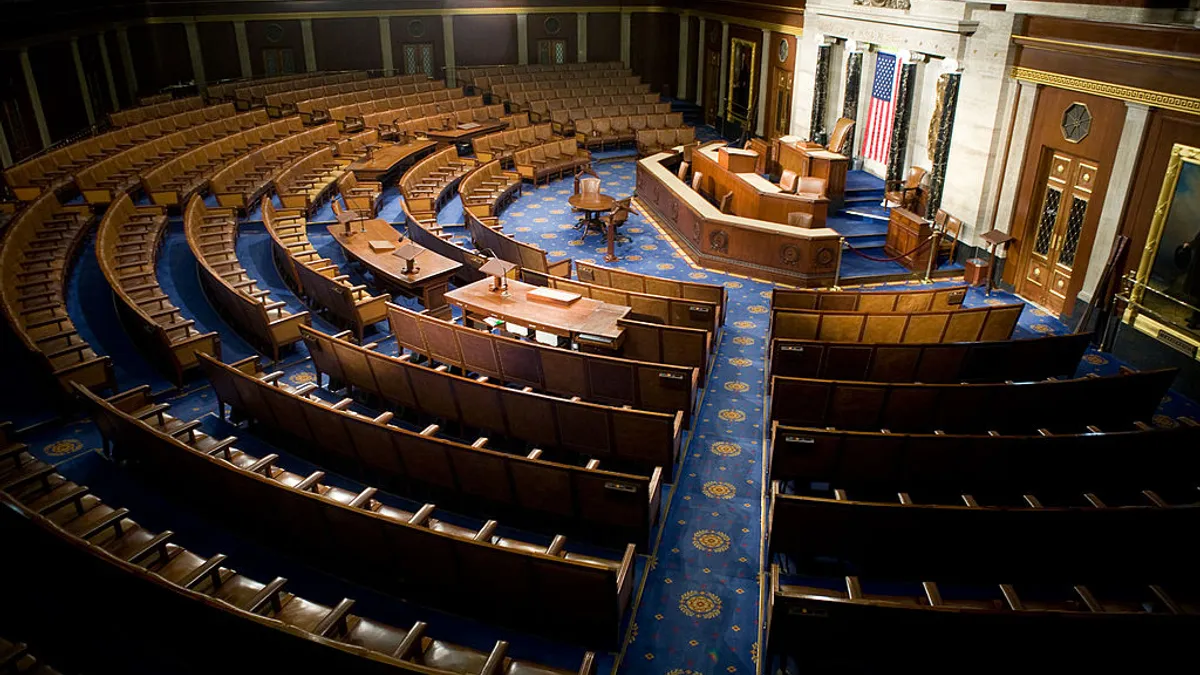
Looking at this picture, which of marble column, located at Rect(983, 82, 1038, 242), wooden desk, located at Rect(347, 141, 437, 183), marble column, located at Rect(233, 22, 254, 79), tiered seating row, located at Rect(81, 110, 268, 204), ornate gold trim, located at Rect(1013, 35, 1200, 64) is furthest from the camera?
marble column, located at Rect(233, 22, 254, 79)

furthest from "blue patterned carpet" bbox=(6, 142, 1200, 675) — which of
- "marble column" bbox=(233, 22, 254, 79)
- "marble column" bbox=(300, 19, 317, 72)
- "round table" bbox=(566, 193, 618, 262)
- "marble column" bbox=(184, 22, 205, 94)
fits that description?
"marble column" bbox=(300, 19, 317, 72)

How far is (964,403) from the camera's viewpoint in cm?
562

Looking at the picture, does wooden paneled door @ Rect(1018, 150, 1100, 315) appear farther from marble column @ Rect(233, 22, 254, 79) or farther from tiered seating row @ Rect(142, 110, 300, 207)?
marble column @ Rect(233, 22, 254, 79)

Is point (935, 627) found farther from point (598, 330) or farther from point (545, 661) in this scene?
point (598, 330)

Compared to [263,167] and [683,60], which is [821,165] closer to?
[263,167]

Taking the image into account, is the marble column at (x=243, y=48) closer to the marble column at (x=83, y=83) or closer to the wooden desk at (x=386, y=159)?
the marble column at (x=83, y=83)

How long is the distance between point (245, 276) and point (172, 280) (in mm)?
1231

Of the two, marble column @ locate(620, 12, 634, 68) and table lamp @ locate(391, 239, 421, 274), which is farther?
marble column @ locate(620, 12, 634, 68)

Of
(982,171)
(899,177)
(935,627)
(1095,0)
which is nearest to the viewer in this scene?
(935,627)

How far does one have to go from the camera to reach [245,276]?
8.65 m

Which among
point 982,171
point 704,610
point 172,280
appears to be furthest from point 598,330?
point 982,171

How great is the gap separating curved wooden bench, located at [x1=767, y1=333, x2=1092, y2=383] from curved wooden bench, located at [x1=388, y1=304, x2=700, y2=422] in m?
0.92

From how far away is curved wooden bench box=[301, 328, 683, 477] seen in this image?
5.28m

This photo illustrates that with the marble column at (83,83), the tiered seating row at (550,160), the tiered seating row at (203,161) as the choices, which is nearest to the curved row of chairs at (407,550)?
the tiered seating row at (203,161)
